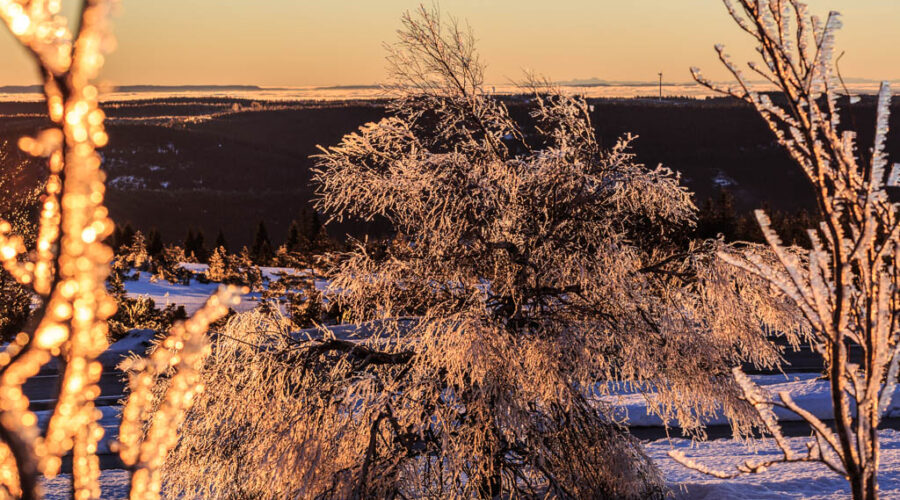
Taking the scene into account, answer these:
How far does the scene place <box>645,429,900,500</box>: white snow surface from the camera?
9203mm

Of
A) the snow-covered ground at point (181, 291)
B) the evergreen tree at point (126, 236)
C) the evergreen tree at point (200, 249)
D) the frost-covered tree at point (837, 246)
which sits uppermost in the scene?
the frost-covered tree at point (837, 246)

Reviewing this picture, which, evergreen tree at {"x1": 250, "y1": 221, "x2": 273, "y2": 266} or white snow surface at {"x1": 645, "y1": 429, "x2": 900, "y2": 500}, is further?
evergreen tree at {"x1": 250, "y1": 221, "x2": 273, "y2": 266}

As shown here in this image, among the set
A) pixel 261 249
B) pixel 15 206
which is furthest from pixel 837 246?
pixel 261 249

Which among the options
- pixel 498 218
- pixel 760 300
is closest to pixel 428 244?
pixel 498 218

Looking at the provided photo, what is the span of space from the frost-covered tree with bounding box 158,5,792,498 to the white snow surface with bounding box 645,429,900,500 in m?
2.24

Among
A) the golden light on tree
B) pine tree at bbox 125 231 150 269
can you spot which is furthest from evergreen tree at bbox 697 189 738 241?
the golden light on tree

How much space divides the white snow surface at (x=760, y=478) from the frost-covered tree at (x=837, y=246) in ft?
18.3

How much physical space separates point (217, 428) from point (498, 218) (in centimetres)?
319

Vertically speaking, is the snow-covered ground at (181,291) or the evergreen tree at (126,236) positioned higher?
the evergreen tree at (126,236)

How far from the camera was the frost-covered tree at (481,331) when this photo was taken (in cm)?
640

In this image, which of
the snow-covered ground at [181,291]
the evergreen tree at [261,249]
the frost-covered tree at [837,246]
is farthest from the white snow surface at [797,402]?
the evergreen tree at [261,249]

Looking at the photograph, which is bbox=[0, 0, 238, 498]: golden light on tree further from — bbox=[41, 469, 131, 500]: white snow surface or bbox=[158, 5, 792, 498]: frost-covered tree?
bbox=[41, 469, 131, 500]: white snow surface

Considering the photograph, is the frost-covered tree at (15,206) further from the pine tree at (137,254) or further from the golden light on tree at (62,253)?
the pine tree at (137,254)

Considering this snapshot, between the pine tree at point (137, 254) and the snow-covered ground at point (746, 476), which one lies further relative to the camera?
the pine tree at point (137, 254)
